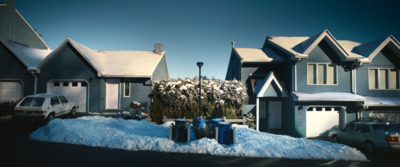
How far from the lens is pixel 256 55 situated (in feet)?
50.9

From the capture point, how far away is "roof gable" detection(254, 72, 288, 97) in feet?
42.7

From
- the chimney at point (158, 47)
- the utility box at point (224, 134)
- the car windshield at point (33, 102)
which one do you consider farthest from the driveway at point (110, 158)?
the chimney at point (158, 47)

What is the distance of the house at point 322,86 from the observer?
13.1 m

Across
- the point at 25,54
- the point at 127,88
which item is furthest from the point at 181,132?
the point at 25,54

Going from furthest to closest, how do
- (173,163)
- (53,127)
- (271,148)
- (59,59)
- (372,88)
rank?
1. (59,59)
2. (372,88)
3. (53,127)
4. (271,148)
5. (173,163)

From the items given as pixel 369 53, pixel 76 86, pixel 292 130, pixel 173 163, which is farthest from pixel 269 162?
pixel 76 86

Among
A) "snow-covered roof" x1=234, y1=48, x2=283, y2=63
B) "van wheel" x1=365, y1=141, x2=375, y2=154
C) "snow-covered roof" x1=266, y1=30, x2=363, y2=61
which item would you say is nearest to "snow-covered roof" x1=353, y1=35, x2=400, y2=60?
"snow-covered roof" x1=266, y1=30, x2=363, y2=61

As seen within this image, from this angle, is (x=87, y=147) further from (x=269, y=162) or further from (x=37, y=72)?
(x=37, y=72)

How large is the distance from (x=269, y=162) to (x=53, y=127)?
9.31m

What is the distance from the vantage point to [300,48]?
46.4 ft

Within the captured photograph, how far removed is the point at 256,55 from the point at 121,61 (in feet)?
39.7

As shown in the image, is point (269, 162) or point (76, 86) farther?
point (76, 86)

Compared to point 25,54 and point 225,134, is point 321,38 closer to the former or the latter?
point 225,134

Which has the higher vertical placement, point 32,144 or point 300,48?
point 300,48
